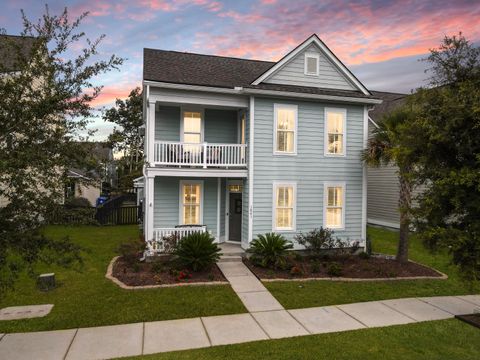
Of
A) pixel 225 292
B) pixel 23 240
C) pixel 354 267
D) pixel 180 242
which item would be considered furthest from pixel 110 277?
pixel 354 267

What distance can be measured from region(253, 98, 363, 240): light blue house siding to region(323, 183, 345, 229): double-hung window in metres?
0.22

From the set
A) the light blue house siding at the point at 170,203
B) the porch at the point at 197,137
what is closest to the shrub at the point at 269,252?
the light blue house siding at the point at 170,203

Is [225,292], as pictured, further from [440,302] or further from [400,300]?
[440,302]

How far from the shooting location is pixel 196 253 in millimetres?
10664

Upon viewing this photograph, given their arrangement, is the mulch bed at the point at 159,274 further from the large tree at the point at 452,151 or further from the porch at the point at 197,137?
the large tree at the point at 452,151

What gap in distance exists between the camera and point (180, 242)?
1113cm

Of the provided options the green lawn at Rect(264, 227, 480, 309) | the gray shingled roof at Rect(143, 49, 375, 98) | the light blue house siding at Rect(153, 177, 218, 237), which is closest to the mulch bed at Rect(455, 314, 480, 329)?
the green lawn at Rect(264, 227, 480, 309)

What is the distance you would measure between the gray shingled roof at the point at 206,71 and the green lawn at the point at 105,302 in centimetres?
747

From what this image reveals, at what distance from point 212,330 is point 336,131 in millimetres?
10147

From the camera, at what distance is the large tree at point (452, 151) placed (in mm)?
6004

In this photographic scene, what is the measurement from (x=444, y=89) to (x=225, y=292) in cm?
707

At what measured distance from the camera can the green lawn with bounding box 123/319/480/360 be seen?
18.8ft

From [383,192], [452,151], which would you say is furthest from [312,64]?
[383,192]

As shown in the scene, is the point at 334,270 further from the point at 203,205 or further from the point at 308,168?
the point at 203,205
